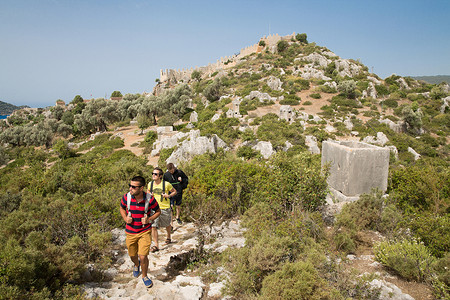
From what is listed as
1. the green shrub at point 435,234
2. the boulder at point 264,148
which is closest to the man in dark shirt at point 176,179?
the green shrub at point 435,234

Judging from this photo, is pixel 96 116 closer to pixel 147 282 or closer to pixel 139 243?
pixel 139 243

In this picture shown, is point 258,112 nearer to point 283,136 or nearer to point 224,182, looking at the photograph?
point 283,136

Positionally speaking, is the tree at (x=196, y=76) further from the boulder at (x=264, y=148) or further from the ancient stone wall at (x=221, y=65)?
the boulder at (x=264, y=148)

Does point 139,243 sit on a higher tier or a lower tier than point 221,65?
lower

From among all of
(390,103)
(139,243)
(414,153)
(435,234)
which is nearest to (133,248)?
(139,243)

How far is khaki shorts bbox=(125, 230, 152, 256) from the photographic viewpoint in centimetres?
351

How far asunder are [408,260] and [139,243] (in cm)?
409

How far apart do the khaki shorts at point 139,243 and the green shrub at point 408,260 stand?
377 centimetres

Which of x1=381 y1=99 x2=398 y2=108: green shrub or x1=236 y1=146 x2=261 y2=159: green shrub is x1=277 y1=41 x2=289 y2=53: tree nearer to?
x1=381 y1=99 x2=398 y2=108: green shrub

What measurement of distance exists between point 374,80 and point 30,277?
51.9 meters

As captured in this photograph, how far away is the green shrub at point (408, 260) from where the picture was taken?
137 inches

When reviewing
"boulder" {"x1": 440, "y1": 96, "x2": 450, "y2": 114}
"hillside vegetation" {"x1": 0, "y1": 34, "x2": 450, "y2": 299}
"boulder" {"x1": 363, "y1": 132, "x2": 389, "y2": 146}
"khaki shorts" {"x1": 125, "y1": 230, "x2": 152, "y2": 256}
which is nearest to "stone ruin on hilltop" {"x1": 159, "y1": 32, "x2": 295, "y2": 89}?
"boulder" {"x1": 440, "y1": 96, "x2": 450, "y2": 114}

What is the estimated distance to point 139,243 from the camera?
3.56 metres

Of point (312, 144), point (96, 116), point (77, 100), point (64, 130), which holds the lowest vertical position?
point (64, 130)
